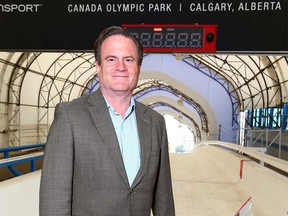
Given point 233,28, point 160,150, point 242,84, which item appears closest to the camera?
point 160,150

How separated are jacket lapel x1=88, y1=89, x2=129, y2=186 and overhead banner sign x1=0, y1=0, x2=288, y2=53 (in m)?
3.81

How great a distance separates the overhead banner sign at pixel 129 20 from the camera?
5137mm

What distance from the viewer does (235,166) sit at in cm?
852

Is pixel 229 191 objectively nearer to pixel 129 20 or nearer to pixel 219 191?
pixel 219 191

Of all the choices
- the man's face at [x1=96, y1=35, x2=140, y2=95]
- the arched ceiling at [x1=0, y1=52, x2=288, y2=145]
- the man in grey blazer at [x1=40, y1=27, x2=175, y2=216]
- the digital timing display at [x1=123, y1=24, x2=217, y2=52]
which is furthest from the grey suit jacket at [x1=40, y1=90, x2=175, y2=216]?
the arched ceiling at [x1=0, y1=52, x2=288, y2=145]

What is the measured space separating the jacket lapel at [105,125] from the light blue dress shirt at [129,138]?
5cm

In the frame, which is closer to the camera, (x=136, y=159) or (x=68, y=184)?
(x=68, y=184)

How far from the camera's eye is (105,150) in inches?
69.0

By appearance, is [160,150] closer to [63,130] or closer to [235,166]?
[63,130]

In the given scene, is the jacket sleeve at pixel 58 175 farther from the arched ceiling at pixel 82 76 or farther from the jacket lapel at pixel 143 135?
the arched ceiling at pixel 82 76

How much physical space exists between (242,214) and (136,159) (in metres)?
0.66

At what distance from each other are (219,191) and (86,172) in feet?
18.3

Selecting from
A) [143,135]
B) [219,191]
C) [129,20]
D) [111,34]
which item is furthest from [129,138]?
[219,191]

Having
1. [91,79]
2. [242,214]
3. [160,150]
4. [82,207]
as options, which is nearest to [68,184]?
[82,207]
